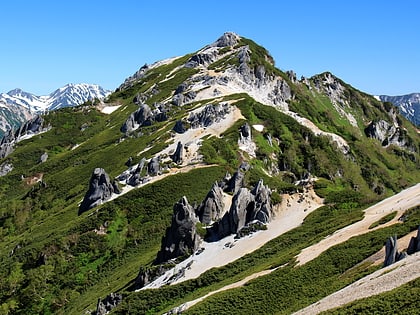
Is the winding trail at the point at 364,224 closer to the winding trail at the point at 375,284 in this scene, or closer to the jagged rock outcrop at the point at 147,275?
the winding trail at the point at 375,284

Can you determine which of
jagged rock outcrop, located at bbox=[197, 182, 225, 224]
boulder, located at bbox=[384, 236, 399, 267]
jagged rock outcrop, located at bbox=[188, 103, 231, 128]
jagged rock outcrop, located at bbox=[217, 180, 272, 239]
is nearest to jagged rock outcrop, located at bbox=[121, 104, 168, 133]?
jagged rock outcrop, located at bbox=[188, 103, 231, 128]

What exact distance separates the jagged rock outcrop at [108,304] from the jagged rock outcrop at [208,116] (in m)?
86.4

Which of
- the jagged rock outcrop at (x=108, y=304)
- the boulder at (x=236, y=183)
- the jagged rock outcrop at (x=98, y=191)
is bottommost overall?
the jagged rock outcrop at (x=108, y=304)

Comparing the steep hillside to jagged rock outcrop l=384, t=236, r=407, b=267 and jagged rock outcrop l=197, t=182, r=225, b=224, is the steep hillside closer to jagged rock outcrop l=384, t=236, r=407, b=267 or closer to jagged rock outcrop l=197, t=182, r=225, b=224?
jagged rock outcrop l=197, t=182, r=225, b=224

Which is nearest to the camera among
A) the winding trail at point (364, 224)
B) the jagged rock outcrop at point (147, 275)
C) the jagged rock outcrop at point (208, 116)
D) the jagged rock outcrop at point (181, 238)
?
the winding trail at point (364, 224)

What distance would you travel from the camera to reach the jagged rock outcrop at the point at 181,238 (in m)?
88.9

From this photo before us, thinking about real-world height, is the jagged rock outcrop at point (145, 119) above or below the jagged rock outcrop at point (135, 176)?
Result: above

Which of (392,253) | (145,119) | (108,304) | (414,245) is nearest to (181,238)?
(108,304)

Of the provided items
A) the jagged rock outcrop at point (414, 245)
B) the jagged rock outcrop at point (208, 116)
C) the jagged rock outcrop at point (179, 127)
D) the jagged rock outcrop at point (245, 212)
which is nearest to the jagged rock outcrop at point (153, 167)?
the jagged rock outcrop at point (179, 127)

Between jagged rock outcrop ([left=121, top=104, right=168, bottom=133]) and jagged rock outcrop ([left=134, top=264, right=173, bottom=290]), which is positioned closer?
jagged rock outcrop ([left=134, top=264, right=173, bottom=290])

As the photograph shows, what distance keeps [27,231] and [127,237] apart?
39.2 metres

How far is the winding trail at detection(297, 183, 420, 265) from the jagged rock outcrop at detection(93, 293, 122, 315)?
101ft

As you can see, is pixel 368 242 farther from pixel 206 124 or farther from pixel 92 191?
pixel 206 124

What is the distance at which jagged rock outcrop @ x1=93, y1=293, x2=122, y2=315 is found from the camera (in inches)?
3081
